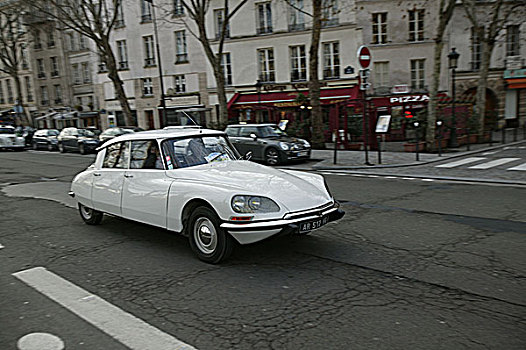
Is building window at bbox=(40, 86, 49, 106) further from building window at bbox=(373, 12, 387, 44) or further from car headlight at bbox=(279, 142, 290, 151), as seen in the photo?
car headlight at bbox=(279, 142, 290, 151)

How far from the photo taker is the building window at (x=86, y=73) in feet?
143

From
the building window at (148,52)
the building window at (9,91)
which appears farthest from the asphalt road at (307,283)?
the building window at (9,91)

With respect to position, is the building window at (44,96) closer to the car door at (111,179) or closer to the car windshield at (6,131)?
the car windshield at (6,131)

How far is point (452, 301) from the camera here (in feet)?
13.4

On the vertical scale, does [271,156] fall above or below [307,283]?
above

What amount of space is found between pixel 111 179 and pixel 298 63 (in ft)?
85.5

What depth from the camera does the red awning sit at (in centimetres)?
2877

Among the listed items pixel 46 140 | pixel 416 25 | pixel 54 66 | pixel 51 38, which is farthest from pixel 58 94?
pixel 416 25

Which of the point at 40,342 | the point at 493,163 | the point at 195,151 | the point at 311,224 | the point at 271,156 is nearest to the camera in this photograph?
the point at 40,342

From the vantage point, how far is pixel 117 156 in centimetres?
666

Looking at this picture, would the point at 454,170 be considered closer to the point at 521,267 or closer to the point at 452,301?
the point at 521,267

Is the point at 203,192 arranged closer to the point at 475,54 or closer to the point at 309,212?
the point at 309,212

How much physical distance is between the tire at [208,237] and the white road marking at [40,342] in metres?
1.92

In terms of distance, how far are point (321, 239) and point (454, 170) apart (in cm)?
818
